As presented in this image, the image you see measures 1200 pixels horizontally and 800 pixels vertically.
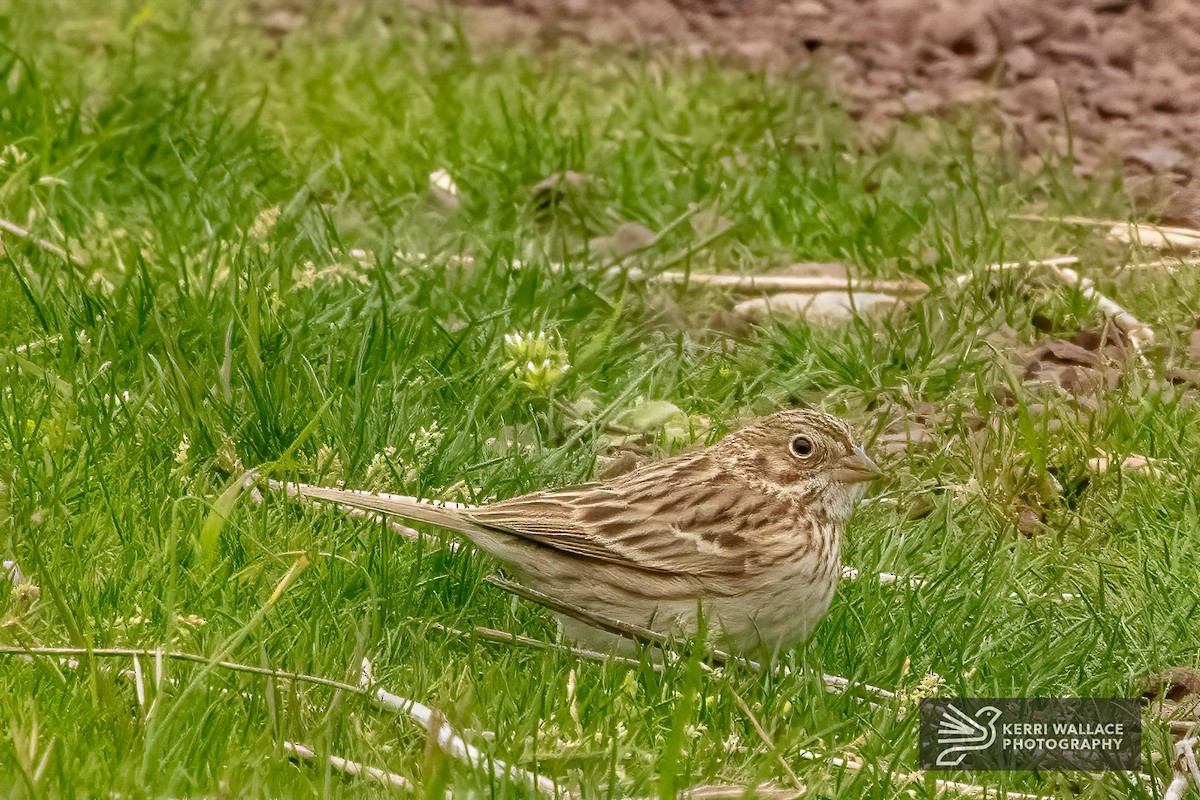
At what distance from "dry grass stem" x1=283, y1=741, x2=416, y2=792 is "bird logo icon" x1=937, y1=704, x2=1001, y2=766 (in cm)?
141

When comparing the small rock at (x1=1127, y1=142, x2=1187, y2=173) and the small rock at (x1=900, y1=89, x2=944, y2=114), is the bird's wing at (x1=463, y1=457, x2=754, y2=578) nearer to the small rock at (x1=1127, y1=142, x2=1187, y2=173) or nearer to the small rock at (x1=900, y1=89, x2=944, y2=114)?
the small rock at (x1=1127, y1=142, x2=1187, y2=173)

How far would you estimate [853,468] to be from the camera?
217 inches

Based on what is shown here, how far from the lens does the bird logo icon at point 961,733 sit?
4566 millimetres

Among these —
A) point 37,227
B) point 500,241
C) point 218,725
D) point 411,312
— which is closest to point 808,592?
point 218,725

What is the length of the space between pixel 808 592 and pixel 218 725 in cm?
174

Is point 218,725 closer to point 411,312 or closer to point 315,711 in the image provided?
point 315,711

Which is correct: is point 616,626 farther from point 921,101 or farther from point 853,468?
point 921,101

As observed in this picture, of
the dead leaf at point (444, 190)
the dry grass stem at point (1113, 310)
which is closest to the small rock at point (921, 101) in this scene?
the dry grass stem at point (1113, 310)

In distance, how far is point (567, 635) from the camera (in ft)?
16.8

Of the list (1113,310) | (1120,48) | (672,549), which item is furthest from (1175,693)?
(1120,48)

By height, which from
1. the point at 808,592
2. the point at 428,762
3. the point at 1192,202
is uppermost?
the point at 428,762

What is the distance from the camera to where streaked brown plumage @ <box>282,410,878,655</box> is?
502 centimetres

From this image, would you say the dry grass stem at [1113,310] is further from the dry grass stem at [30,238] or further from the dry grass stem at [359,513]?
the dry grass stem at [30,238]

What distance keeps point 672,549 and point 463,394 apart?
4.90ft
